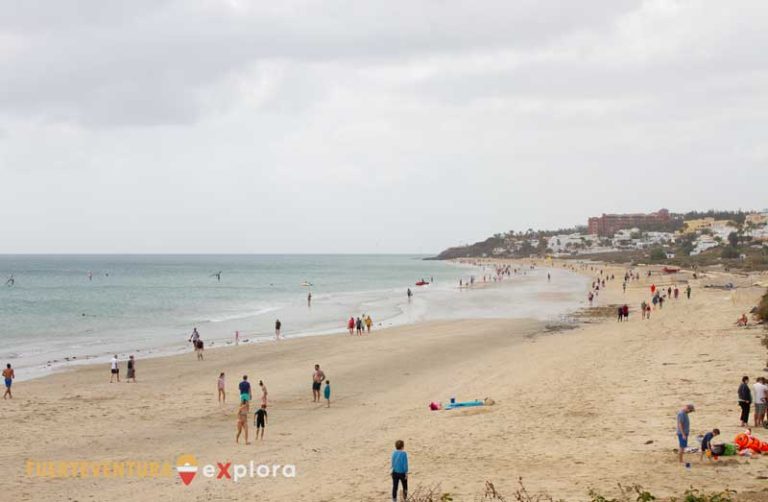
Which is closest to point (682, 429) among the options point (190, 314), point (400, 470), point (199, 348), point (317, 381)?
point (400, 470)

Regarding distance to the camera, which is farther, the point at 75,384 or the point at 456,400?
the point at 75,384

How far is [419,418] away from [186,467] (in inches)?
227

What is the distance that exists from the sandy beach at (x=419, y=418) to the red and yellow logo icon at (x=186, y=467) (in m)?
0.18

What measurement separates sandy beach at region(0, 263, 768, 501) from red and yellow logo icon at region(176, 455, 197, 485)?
0.60 feet

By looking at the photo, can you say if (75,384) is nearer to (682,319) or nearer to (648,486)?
(648,486)

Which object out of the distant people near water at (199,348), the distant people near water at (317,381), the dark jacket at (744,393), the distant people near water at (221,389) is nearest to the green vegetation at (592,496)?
the dark jacket at (744,393)

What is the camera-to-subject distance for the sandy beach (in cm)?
1110

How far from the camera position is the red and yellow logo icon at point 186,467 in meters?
12.2

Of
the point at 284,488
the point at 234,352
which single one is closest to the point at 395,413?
the point at 284,488

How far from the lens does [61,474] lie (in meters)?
12.5

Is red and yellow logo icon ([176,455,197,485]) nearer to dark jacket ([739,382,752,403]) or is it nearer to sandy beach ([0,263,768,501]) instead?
sandy beach ([0,263,768,501])

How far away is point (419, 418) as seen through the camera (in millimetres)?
16094

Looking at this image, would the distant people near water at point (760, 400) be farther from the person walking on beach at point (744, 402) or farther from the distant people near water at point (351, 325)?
the distant people near water at point (351, 325)

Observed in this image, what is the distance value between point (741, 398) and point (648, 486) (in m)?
4.34
